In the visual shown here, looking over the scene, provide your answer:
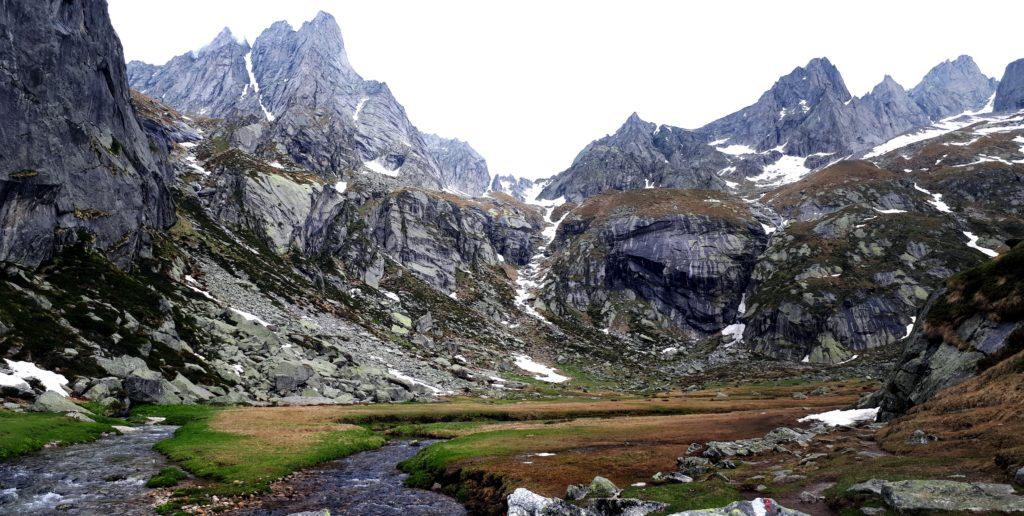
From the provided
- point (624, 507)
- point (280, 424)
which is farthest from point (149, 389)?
point (624, 507)

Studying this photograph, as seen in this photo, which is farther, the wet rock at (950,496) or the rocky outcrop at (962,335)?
the rocky outcrop at (962,335)

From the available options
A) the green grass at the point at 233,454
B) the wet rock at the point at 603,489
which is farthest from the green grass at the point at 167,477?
the wet rock at the point at 603,489

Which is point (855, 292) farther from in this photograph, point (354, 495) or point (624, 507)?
point (354, 495)

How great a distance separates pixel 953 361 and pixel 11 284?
Answer: 9936cm

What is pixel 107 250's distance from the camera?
85.8m

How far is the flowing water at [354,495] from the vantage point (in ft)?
83.1

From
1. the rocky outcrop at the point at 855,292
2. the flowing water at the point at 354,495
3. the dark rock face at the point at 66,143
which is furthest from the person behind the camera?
the rocky outcrop at the point at 855,292

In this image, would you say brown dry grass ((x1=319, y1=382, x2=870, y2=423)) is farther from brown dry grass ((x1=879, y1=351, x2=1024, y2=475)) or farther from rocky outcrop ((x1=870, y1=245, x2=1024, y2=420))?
brown dry grass ((x1=879, y1=351, x2=1024, y2=475))

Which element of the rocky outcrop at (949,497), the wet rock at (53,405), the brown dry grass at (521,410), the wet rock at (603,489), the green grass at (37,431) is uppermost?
the rocky outcrop at (949,497)

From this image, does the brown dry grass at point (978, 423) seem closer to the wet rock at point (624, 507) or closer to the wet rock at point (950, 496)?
the wet rock at point (950, 496)

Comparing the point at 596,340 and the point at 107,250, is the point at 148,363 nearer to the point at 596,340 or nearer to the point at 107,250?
the point at 107,250

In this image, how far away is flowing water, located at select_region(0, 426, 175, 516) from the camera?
867 inches

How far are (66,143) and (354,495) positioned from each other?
98.2 m

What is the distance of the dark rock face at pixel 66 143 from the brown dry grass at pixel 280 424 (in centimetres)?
4381
